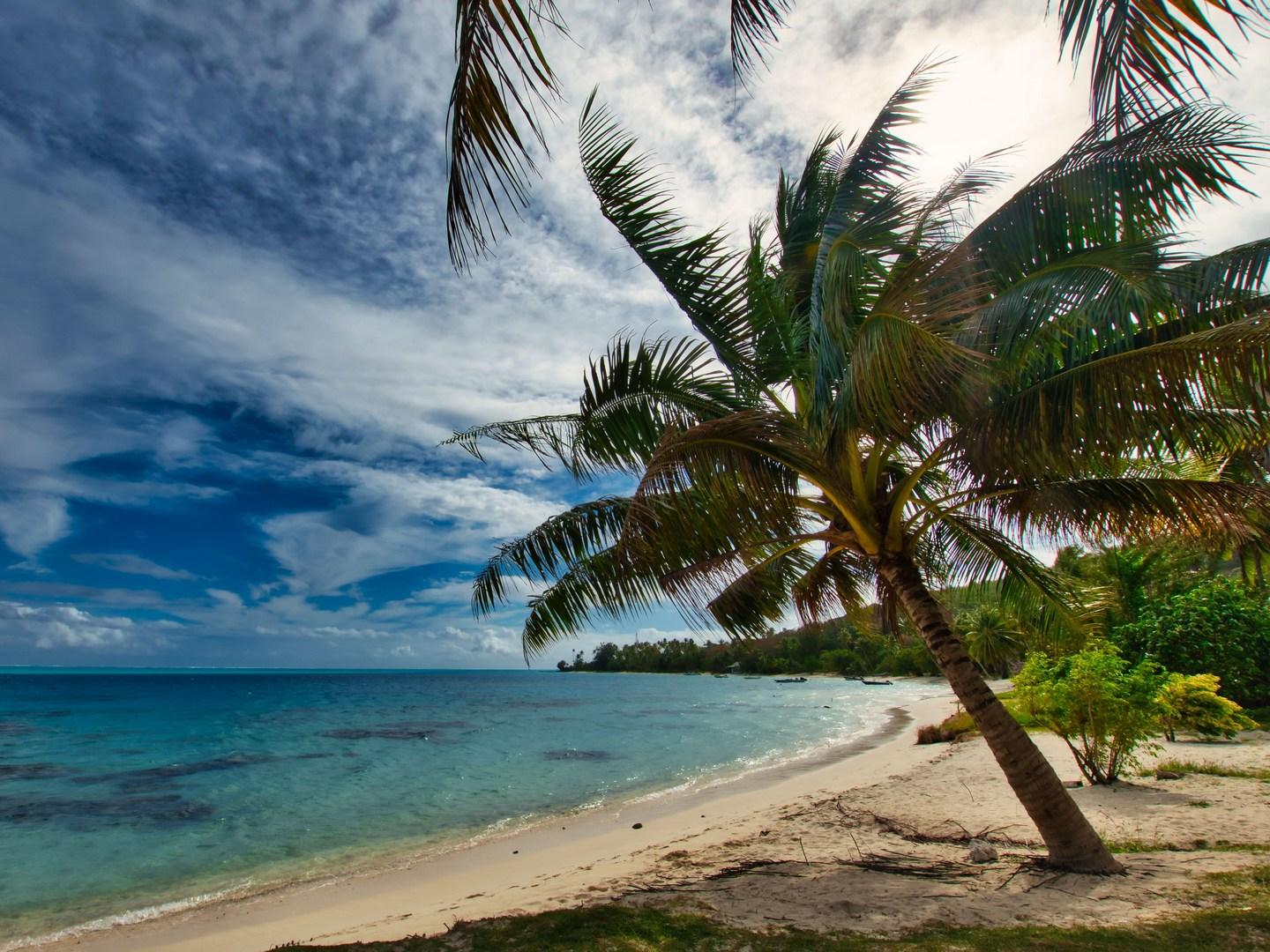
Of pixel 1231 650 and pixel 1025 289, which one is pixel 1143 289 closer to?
pixel 1025 289

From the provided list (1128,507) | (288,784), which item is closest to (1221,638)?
(1128,507)

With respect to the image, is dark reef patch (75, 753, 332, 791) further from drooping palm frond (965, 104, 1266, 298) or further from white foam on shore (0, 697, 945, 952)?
drooping palm frond (965, 104, 1266, 298)

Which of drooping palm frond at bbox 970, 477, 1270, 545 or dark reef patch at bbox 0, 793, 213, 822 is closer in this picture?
drooping palm frond at bbox 970, 477, 1270, 545

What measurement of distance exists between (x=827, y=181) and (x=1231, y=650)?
45.2ft

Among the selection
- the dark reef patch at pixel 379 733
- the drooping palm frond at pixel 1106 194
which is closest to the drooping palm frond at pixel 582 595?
the drooping palm frond at pixel 1106 194

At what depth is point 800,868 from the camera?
236 inches

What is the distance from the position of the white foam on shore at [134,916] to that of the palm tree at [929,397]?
5177 mm

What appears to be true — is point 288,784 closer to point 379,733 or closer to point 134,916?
point 134,916

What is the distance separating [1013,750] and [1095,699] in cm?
373

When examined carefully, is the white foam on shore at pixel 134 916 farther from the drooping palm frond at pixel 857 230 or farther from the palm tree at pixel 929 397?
the drooping palm frond at pixel 857 230

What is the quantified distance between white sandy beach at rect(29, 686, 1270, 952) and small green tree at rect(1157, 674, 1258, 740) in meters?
0.41

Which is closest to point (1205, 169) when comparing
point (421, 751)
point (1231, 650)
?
point (1231, 650)

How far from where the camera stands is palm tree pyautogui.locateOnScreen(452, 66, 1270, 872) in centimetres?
423

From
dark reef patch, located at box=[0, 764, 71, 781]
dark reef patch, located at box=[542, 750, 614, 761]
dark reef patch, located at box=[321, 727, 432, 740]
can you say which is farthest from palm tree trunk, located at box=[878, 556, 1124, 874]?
dark reef patch, located at box=[321, 727, 432, 740]
